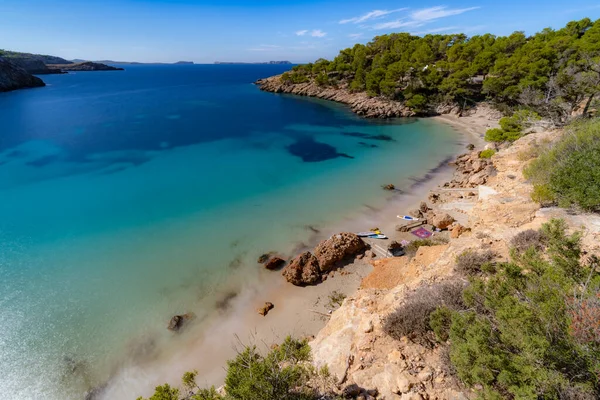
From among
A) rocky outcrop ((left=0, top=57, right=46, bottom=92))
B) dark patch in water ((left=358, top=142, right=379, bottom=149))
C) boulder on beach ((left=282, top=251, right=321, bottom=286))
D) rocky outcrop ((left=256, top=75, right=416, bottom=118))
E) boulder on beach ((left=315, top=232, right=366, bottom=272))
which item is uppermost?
rocky outcrop ((left=0, top=57, right=46, bottom=92))

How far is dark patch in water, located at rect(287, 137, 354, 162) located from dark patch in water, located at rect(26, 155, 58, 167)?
23.9 meters

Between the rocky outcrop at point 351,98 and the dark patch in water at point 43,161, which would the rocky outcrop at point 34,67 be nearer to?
the rocky outcrop at point 351,98

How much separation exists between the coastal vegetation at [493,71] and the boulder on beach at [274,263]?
27.5 m

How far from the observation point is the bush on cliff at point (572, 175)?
32.5 feet

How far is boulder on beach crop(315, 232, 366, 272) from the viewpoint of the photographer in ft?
44.6

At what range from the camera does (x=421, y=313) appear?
7.05 metres

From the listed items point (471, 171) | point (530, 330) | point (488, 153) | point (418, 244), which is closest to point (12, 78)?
point (418, 244)

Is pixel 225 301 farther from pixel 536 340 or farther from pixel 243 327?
pixel 536 340

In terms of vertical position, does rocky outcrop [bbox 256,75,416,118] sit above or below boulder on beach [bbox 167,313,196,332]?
above

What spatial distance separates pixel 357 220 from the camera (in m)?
17.6

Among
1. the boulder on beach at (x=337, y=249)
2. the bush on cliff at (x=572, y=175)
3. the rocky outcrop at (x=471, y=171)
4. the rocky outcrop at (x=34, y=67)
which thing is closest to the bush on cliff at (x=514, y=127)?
the rocky outcrop at (x=471, y=171)

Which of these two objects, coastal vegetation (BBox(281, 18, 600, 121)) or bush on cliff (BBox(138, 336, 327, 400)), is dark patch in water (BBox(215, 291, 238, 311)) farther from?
coastal vegetation (BBox(281, 18, 600, 121))

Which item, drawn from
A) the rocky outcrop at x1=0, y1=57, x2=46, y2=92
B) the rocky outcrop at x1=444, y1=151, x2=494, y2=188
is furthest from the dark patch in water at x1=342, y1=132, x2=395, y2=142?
the rocky outcrop at x1=0, y1=57, x2=46, y2=92

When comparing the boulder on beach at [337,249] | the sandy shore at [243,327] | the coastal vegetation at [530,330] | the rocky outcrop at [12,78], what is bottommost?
the sandy shore at [243,327]
